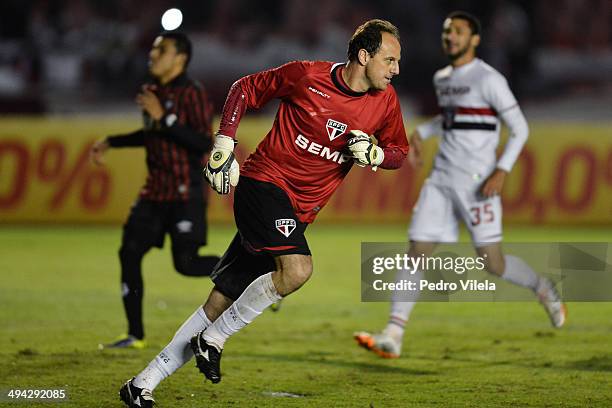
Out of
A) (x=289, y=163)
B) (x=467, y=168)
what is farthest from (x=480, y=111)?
(x=289, y=163)

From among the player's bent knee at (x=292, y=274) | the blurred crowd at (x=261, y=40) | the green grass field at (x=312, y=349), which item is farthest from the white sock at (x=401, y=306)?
the blurred crowd at (x=261, y=40)

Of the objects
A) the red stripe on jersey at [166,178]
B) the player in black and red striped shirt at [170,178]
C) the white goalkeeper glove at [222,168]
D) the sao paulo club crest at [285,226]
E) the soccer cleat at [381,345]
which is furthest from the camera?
the red stripe on jersey at [166,178]

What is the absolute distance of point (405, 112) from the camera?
18516mm

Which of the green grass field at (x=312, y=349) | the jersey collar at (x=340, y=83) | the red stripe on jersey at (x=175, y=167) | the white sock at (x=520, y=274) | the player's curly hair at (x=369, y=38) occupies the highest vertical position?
the player's curly hair at (x=369, y=38)

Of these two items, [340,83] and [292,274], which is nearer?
[292,274]

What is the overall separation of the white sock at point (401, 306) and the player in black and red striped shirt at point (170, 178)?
132 centimetres

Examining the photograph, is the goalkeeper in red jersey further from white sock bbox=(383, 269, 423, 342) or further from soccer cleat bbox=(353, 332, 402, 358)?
white sock bbox=(383, 269, 423, 342)

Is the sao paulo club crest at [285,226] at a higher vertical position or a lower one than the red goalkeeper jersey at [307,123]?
lower

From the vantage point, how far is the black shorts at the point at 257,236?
5574mm

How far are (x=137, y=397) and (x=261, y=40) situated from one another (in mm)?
14572

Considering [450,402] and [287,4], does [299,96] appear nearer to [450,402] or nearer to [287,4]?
[450,402]

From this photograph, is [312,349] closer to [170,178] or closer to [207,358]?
[170,178]

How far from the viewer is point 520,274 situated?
26.1ft

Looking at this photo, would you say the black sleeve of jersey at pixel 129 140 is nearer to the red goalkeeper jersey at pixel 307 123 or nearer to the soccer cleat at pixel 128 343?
the soccer cleat at pixel 128 343
